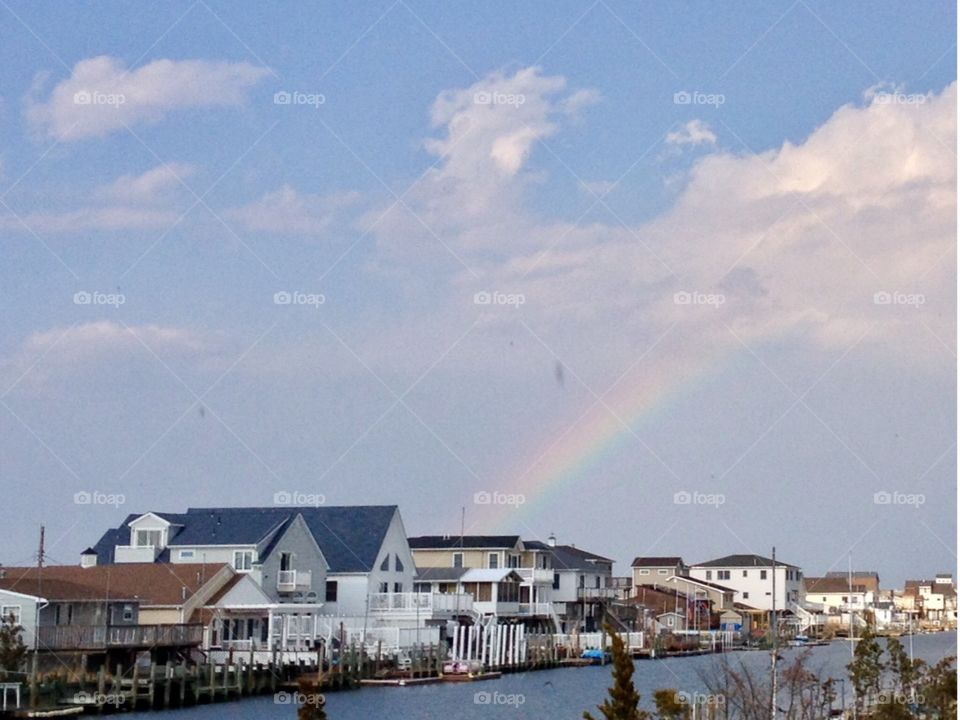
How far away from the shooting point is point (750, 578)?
340 feet

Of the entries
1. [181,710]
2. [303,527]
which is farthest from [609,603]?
[181,710]

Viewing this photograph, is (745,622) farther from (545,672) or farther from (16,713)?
(16,713)

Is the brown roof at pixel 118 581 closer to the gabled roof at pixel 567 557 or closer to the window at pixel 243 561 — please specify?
the window at pixel 243 561

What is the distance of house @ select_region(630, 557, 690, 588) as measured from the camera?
309 ft

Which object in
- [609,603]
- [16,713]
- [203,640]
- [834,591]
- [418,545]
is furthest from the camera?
[834,591]

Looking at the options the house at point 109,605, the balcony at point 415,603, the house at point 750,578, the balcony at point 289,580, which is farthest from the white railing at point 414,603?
the house at point 750,578

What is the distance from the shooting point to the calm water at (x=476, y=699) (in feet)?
119

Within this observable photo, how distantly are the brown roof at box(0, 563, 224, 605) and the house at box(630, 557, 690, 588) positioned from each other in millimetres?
50330

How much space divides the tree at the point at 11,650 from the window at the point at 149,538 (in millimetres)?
18885

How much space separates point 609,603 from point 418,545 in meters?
11.8

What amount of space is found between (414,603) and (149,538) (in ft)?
34.6

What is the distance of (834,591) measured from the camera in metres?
132

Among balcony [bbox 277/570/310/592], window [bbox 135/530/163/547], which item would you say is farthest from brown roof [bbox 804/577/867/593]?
window [bbox 135/530/163/547]

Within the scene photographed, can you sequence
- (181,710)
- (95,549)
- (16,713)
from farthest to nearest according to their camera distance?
(95,549)
(181,710)
(16,713)
